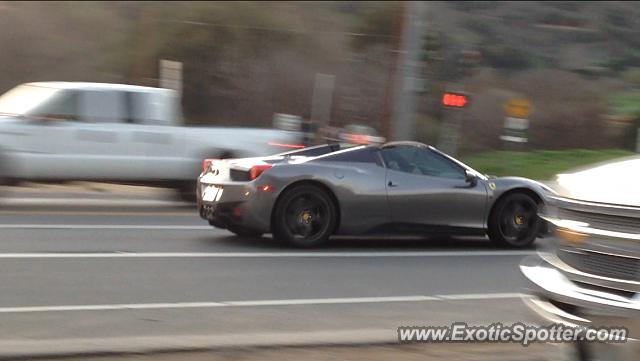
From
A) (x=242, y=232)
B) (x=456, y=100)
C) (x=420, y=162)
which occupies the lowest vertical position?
(x=242, y=232)

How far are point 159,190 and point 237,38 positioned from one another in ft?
64.9

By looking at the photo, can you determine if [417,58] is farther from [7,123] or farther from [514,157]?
[514,157]

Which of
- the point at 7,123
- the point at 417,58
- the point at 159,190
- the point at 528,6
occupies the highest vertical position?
the point at 528,6

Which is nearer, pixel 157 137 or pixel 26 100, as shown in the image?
pixel 26 100

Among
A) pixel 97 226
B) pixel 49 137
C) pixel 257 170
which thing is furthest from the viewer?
pixel 49 137

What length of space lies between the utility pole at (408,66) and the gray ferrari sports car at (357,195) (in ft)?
34.1

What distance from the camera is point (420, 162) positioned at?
12.1 meters

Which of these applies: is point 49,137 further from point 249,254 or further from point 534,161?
point 534,161

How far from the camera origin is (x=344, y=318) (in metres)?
8.01

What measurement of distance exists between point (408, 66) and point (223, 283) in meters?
14.0

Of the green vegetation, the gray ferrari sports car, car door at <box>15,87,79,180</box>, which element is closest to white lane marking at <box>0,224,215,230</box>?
the gray ferrari sports car

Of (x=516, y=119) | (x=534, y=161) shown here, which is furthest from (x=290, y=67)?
(x=534, y=161)

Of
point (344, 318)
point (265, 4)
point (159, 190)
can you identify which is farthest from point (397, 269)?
point (265, 4)

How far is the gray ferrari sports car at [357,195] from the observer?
1153cm
